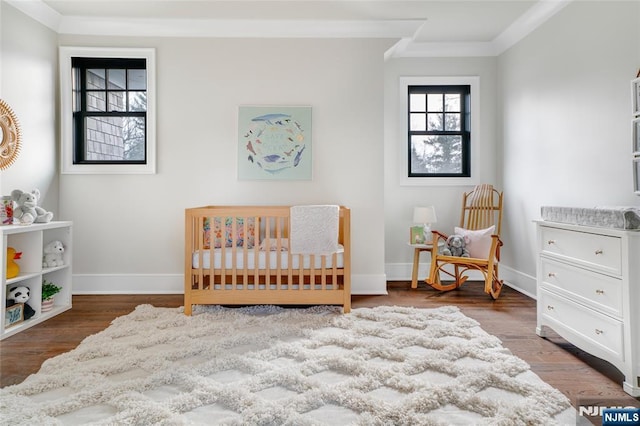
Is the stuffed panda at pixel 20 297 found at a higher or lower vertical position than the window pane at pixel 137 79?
lower

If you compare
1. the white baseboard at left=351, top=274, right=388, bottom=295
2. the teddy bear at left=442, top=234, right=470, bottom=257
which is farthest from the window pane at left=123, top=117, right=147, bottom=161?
the teddy bear at left=442, top=234, right=470, bottom=257

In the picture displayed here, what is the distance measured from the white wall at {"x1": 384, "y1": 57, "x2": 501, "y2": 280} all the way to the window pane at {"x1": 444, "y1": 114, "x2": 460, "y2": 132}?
0.22m

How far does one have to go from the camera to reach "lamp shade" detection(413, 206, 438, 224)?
3719 mm

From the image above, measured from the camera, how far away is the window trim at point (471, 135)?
3.99m

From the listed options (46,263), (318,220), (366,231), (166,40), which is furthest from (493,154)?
(46,263)

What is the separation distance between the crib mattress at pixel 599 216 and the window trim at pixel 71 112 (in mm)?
3261

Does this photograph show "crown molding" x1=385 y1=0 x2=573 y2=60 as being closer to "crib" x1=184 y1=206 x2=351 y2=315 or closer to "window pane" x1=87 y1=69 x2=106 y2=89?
"crib" x1=184 y1=206 x2=351 y2=315

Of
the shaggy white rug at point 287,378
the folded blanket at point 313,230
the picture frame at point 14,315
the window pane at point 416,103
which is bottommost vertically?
the shaggy white rug at point 287,378

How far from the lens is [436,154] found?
408 centimetres

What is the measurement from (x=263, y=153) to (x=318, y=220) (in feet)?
3.58

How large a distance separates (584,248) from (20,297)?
141 inches

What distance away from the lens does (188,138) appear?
3467 mm

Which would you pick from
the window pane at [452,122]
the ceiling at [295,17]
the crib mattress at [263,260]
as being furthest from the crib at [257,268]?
the window pane at [452,122]

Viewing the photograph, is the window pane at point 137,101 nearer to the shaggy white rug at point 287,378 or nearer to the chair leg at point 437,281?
the shaggy white rug at point 287,378
